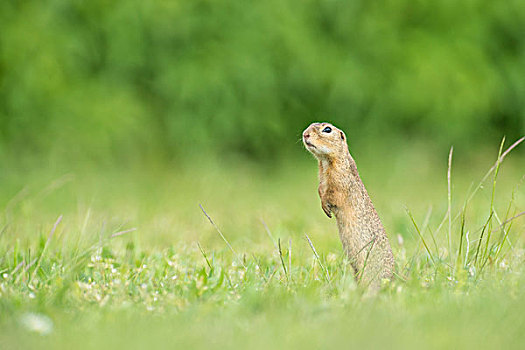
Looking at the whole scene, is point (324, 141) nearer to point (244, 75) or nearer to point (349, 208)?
point (349, 208)

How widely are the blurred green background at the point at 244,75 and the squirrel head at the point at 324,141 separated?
5.28 metres

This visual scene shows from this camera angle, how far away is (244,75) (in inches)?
340

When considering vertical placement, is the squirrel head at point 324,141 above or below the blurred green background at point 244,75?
above

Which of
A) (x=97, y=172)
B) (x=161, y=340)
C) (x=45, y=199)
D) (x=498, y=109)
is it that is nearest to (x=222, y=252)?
(x=161, y=340)

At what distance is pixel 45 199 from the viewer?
734cm

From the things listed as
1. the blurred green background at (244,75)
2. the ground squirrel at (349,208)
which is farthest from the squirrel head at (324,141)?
the blurred green background at (244,75)

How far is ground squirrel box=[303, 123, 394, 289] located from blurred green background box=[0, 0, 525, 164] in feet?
17.4

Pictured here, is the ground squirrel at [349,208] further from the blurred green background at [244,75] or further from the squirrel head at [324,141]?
the blurred green background at [244,75]

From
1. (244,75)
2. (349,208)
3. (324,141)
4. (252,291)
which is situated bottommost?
(244,75)

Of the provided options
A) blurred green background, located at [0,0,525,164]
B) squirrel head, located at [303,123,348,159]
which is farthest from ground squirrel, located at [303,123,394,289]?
blurred green background, located at [0,0,525,164]

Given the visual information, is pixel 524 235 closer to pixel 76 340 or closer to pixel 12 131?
pixel 76 340

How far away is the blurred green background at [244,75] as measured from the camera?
8.35 metres

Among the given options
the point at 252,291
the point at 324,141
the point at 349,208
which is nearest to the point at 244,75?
the point at 324,141

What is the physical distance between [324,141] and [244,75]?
5.42m
